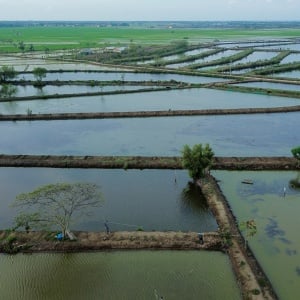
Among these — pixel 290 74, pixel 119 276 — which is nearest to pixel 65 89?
pixel 290 74

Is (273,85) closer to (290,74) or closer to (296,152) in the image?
(290,74)

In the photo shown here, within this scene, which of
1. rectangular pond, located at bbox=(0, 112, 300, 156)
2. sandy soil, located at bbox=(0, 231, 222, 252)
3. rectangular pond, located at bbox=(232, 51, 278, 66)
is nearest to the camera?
sandy soil, located at bbox=(0, 231, 222, 252)

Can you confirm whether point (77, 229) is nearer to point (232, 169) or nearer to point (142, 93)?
point (232, 169)

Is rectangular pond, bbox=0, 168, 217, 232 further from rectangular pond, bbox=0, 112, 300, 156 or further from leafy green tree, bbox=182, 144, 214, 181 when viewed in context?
rectangular pond, bbox=0, 112, 300, 156


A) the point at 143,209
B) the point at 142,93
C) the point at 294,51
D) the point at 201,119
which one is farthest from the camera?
the point at 294,51

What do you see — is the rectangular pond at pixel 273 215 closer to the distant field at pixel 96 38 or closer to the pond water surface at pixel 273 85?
the pond water surface at pixel 273 85

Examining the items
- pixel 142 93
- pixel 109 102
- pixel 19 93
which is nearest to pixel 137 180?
pixel 109 102

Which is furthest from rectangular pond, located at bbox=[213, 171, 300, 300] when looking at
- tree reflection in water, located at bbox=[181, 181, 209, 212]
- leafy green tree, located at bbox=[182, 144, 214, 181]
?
leafy green tree, located at bbox=[182, 144, 214, 181]
